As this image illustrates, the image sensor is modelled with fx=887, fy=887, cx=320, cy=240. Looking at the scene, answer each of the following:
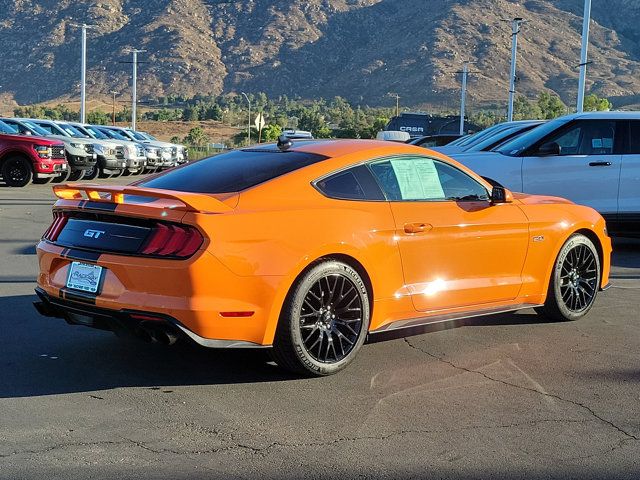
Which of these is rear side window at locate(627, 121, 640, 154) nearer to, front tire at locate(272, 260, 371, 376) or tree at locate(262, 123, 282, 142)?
front tire at locate(272, 260, 371, 376)

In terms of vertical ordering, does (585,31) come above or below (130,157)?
above

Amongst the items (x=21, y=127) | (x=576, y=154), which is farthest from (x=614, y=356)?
(x=21, y=127)

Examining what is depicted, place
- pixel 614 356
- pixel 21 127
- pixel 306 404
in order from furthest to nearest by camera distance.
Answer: pixel 21 127, pixel 614 356, pixel 306 404

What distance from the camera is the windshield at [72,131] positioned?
2783 centimetres

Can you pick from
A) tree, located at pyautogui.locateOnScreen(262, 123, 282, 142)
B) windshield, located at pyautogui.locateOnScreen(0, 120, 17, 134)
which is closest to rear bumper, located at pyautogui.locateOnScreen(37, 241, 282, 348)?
windshield, located at pyautogui.locateOnScreen(0, 120, 17, 134)

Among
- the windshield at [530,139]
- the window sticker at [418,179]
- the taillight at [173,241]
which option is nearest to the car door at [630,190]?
the windshield at [530,139]

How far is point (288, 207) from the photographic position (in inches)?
220

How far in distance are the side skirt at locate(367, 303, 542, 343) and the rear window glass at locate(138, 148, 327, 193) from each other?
1.28 meters

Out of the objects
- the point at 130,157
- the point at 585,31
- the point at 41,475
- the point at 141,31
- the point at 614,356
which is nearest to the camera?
the point at 41,475

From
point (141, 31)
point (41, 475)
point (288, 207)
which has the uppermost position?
point (141, 31)

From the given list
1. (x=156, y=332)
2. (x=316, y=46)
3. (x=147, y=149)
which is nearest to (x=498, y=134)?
(x=156, y=332)

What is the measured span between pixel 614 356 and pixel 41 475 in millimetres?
4199

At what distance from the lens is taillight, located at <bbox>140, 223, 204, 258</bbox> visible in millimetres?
5188

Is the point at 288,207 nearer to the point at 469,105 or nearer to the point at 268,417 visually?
the point at 268,417
